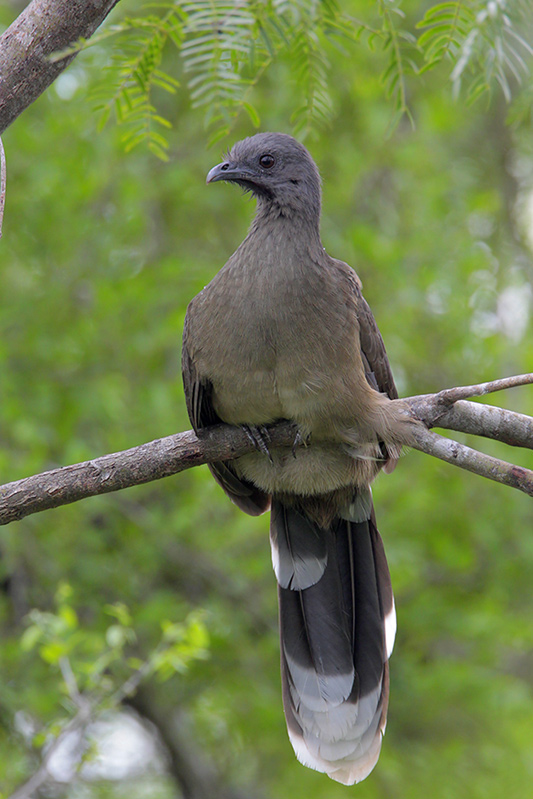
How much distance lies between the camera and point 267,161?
3.64 metres

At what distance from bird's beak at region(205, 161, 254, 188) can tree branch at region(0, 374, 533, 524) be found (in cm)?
114

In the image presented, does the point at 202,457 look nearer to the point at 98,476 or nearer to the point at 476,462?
the point at 98,476

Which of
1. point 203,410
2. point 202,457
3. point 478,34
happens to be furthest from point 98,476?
point 478,34

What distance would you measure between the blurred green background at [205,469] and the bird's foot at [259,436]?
2.01 metres

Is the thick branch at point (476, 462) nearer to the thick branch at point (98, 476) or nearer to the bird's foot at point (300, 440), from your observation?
the bird's foot at point (300, 440)

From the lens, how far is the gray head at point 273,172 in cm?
359

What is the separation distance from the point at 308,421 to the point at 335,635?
1180 mm

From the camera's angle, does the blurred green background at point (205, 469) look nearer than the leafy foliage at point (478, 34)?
No

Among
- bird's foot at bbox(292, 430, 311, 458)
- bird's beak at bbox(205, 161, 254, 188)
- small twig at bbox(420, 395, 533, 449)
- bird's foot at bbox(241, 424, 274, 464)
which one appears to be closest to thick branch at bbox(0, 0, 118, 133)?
bird's beak at bbox(205, 161, 254, 188)

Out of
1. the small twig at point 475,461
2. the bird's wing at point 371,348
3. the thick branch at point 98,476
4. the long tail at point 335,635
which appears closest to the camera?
the small twig at point 475,461

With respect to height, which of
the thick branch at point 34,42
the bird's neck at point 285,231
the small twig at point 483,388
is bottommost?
the small twig at point 483,388

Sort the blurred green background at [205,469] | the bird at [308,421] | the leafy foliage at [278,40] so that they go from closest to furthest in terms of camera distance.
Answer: the leafy foliage at [278,40]
the bird at [308,421]
the blurred green background at [205,469]

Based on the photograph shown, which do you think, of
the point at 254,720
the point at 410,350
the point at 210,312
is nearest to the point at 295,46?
the point at 210,312

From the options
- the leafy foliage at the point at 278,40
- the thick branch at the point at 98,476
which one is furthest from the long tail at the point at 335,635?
the leafy foliage at the point at 278,40
